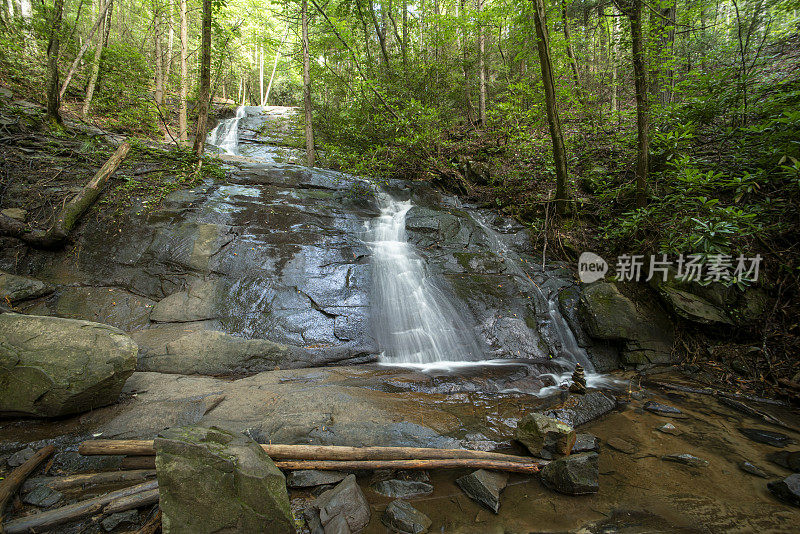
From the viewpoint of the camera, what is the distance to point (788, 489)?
266 cm

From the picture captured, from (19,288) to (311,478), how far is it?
5896 mm

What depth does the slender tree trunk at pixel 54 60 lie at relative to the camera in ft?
22.4

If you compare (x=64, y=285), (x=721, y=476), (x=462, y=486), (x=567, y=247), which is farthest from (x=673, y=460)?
(x=64, y=285)

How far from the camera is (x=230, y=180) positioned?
9.39 m

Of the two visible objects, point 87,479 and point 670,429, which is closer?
point 87,479

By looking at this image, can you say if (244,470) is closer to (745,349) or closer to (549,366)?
(549,366)

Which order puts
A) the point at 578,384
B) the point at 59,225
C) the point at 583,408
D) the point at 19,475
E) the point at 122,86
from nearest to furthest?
the point at 19,475 → the point at 583,408 → the point at 578,384 → the point at 59,225 → the point at 122,86

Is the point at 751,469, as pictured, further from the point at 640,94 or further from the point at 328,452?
the point at 640,94

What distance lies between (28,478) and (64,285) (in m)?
4.08

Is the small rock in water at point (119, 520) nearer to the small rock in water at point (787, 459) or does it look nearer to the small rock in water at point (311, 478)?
the small rock in water at point (311, 478)

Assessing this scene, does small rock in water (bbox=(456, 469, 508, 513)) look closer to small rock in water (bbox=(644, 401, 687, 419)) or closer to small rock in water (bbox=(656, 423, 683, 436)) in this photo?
small rock in water (bbox=(656, 423, 683, 436))

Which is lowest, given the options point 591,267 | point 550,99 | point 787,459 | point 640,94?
point 787,459

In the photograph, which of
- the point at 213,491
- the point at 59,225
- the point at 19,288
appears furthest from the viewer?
the point at 59,225

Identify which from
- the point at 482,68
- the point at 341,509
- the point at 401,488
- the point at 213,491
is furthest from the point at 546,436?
the point at 482,68
